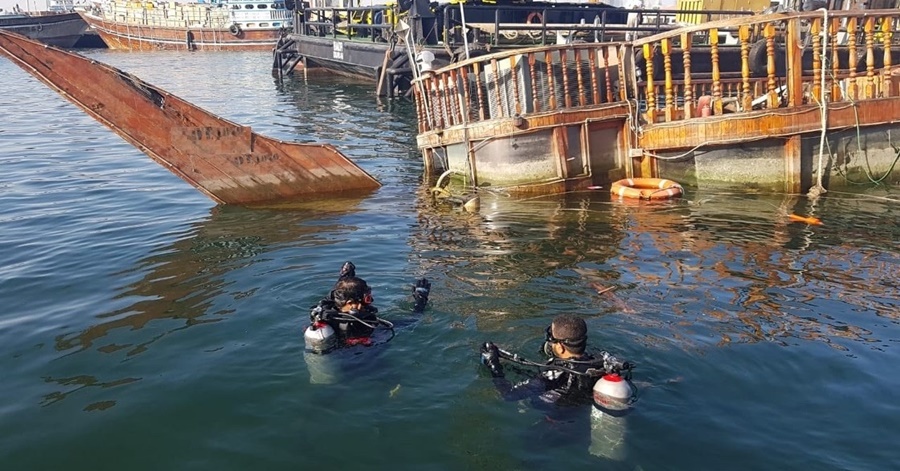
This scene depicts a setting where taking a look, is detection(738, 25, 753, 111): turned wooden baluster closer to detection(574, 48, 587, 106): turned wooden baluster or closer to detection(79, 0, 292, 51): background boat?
detection(574, 48, 587, 106): turned wooden baluster

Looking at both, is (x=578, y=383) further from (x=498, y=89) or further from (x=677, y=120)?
(x=498, y=89)

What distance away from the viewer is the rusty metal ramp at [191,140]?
1041cm

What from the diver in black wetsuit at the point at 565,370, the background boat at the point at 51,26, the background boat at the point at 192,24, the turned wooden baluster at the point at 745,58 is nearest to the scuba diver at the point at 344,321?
the diver in black wetsuit at the point at 565,370

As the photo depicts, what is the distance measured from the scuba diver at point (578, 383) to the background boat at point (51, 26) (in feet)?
231

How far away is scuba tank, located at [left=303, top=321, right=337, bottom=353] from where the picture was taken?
5973 millimetres

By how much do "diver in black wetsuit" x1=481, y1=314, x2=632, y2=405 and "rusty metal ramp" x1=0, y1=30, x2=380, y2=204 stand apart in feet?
25.2

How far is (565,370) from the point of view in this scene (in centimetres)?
515

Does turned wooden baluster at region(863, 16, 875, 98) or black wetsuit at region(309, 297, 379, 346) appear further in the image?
turned wooden baluster at region(863, 16, 875, 98)

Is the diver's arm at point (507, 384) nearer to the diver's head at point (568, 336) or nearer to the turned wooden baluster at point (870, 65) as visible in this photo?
the diver's head at point (568, 336)

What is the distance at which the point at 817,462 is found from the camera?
15.3 ft

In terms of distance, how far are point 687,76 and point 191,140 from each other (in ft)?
26.5

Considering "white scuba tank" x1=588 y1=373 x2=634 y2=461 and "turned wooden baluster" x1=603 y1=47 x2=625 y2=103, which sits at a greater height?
"turned wooden baluster" x1=603 y1=47 x2=625 y2=103

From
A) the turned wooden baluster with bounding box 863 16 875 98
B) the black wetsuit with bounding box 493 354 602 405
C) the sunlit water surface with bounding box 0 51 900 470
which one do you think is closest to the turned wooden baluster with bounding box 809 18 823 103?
the turned wooden baluster with bounding box 863 16 875 98

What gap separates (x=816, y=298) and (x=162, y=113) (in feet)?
31.3
